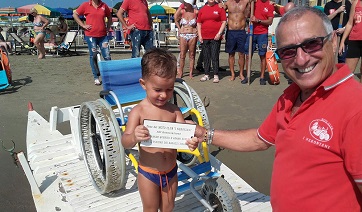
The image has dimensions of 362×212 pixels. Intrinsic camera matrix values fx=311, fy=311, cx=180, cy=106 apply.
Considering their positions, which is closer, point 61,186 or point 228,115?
point 61,186

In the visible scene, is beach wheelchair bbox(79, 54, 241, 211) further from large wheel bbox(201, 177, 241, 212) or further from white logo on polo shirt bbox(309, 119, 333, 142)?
white logo on polo shirt bbox(309, 119, 333, 142)

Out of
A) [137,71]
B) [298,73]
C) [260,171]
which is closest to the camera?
[298,73]

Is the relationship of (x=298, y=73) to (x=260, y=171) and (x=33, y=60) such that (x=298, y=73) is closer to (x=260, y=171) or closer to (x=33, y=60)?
(x=260, y=171)

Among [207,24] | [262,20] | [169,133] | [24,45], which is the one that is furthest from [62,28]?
[169,133]

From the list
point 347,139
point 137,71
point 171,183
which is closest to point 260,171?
point 171,183

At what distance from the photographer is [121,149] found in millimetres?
2645

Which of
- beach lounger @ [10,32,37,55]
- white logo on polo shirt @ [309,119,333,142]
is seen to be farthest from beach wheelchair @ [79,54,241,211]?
beach lounger @ [10,32,37,55]

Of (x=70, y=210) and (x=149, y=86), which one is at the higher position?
(x=149, y=86)

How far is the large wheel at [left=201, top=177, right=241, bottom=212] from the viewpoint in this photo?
2240mm

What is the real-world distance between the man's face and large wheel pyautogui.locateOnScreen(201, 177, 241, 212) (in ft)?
3.73

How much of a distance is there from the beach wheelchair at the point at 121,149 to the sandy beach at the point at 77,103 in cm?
70

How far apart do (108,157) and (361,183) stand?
1.96 metres

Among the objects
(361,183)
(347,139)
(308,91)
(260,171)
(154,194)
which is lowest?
(260,171)

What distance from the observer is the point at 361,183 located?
3.73ft
